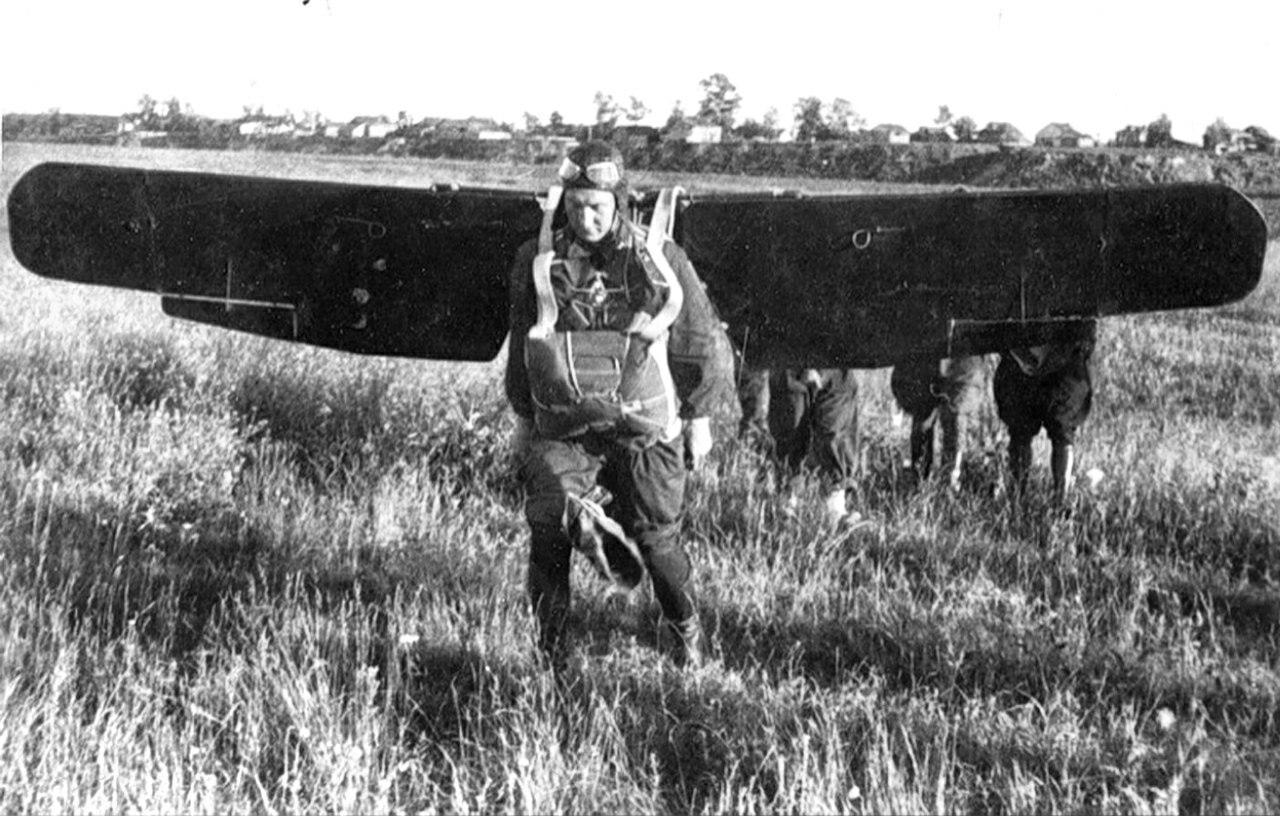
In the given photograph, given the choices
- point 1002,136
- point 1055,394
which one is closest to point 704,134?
point 1055,394

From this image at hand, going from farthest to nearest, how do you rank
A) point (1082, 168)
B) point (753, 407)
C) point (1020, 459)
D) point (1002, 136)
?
point (1002, 136)
point (1082, 168)
point (753, 407)
point (1020, 459)

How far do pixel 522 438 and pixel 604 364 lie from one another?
52 cm

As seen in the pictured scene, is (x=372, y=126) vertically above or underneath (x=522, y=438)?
above

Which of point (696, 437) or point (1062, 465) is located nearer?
point (696, 437)

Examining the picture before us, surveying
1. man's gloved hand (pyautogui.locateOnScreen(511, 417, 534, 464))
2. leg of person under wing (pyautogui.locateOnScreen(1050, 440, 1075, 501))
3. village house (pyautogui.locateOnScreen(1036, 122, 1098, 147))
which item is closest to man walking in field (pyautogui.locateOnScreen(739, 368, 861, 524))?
leg of person under wing (pyautogui.locateOnScreen(1050, 440, 1075, 501))

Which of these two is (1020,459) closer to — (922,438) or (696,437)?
(922,438)

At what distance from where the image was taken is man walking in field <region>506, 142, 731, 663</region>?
3.98 metres

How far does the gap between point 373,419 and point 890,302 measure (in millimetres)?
3439

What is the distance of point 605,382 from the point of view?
3.97 meters

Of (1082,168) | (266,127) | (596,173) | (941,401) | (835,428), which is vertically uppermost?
(1082,168)

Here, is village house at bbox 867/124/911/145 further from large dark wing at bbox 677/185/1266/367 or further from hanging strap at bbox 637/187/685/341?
hanging strap at bbox 637/187/685/341

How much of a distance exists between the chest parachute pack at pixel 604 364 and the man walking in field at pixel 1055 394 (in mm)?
2613

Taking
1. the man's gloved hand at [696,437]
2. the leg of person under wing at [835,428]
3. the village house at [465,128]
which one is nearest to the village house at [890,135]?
the village house at [465,128]

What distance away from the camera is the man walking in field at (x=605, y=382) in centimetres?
398
